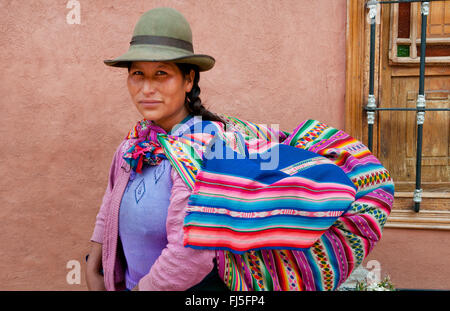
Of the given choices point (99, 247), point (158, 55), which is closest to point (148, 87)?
point (158, 55)

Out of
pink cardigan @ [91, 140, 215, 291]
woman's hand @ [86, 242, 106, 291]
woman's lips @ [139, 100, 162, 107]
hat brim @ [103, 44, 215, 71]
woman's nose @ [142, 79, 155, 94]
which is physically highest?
hat brim @ [103, 44, 215, 71]

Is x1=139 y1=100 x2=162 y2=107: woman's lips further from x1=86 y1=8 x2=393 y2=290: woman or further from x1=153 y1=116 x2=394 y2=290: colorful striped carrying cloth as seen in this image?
x1=153 y1=116 x2=394 y2=290: colorful striped carrying cloth

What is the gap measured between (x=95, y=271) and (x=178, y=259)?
70cm

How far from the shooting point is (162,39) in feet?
5.34

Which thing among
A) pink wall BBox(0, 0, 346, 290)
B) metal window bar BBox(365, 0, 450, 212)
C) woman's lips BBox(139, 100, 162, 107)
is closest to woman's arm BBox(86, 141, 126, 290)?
woman's lips BBox(139, 100, 162, 107)

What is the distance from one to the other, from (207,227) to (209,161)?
0.24 meters

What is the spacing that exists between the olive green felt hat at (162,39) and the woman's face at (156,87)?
0.20ft

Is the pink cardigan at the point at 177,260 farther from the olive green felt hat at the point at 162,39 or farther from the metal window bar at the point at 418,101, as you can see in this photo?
the metal window bar at the point at 418,101

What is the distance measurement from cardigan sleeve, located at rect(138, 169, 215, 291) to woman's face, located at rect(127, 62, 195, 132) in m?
0.34

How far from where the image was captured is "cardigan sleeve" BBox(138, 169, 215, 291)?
1.42 metres

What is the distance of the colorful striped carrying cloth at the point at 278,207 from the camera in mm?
1410

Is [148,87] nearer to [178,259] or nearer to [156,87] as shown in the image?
[156,87]
